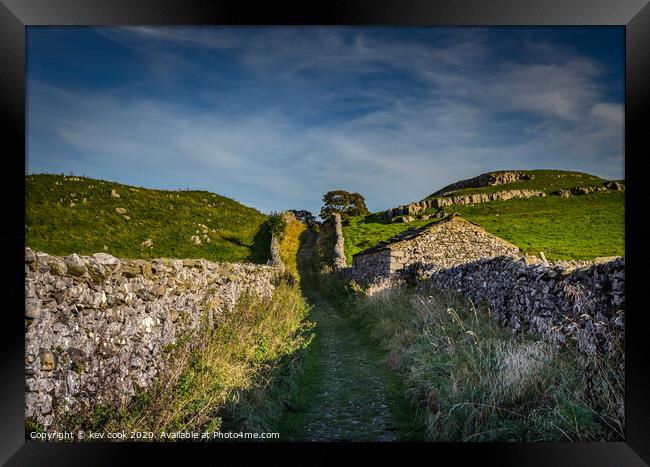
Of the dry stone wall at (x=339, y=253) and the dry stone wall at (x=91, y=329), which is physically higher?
the dry stone wall at (x=339, y=253)

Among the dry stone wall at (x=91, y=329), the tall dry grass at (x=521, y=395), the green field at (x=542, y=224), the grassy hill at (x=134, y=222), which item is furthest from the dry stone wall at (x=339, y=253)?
the dry stone wall at (x=91, y=329)

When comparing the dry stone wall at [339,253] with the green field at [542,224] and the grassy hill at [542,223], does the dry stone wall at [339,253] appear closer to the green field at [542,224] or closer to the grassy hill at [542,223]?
the grassy hill at [542,223]

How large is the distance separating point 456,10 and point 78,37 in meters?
4.41

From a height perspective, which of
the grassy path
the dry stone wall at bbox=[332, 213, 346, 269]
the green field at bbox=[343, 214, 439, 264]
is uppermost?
the green field at bbox=[343, 214, 439, 264]

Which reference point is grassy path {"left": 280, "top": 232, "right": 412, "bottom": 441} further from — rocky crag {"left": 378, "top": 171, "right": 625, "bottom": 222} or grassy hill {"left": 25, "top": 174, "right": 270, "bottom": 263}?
grassy hill {"left": 25, "top": 174, "right": 270, "bottom": 263}

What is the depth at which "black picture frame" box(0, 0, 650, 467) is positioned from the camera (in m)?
3.70

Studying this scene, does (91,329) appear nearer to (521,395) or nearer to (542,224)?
(521,395)

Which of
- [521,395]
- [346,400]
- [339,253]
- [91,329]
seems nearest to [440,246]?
[339,253]

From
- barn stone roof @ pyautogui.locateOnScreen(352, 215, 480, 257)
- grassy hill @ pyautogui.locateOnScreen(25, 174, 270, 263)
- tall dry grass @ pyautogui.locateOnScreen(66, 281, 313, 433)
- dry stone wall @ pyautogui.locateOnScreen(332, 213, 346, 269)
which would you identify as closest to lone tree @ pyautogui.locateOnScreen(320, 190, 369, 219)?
tall dry grass @ pyautogui.locateOnScreen(66, 281, 313, 433)

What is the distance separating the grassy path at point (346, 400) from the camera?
4.29 metres

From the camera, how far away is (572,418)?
146 inches

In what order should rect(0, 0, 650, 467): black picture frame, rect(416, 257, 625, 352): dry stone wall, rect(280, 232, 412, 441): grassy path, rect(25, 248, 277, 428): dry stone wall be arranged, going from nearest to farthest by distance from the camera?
rect(25, 248, 277, 428): dry stone wall, rect(0, 0, 650, 467): black picture frame, rect(280, 232, 412, 441): grassy path, rect(416, 257, 625, 352): dry stone wall

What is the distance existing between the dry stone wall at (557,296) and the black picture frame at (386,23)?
57cm

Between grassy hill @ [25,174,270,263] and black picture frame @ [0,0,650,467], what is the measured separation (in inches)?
33.9
